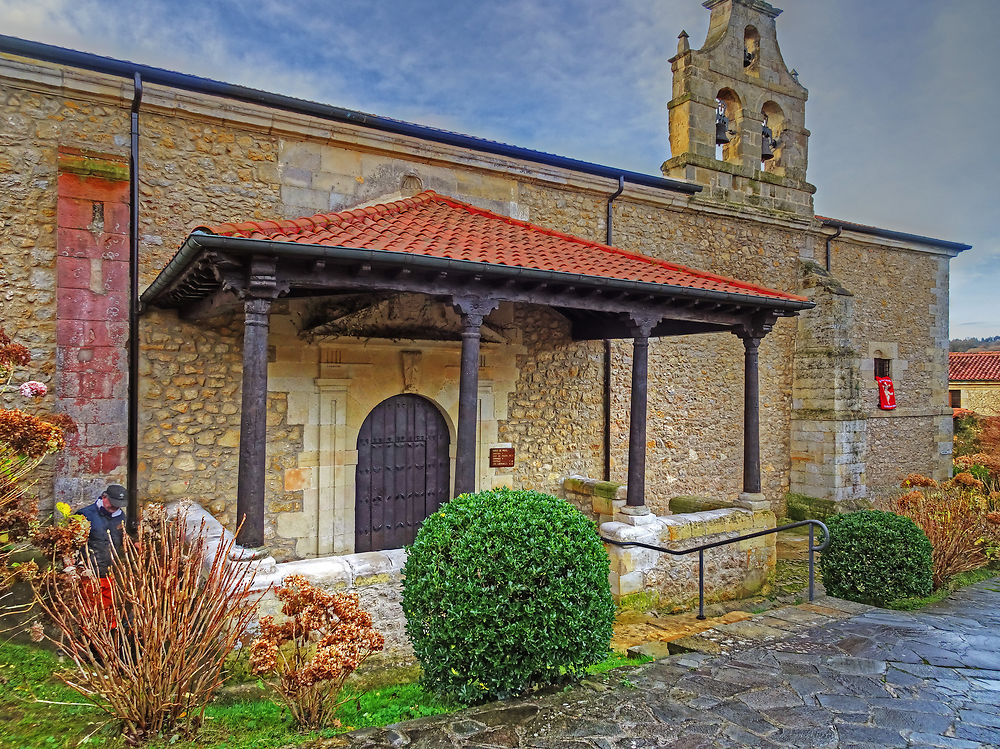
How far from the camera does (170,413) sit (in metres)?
6.05

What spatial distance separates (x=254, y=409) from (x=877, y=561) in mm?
5807

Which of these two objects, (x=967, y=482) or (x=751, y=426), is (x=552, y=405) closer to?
(x=751, y=426)

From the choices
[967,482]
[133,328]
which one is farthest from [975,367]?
[133,328]

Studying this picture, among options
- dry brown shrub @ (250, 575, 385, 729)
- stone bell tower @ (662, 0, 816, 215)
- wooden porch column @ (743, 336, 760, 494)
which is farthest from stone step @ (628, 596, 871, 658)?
stone bell tower @ (662, 0, 816, 215)

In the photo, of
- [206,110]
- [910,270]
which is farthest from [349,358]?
[910,270]

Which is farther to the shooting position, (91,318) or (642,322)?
(642,322)

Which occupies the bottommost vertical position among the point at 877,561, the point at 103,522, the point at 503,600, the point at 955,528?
the point at 877,561

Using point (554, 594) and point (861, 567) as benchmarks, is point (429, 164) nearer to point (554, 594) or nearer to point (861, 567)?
point (554, 594)

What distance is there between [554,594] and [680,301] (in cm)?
423

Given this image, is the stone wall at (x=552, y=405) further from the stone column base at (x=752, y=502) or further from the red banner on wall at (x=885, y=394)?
the red banner on wall at (x=885, y=394)

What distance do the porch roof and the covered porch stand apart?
0.01 meters

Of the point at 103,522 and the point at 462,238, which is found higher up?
the point at 462,238

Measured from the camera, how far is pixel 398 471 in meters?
7.28

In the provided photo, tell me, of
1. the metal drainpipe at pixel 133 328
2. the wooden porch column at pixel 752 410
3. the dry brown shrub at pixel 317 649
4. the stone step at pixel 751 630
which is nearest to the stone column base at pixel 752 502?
the wooden porch column at pixel 752 410
